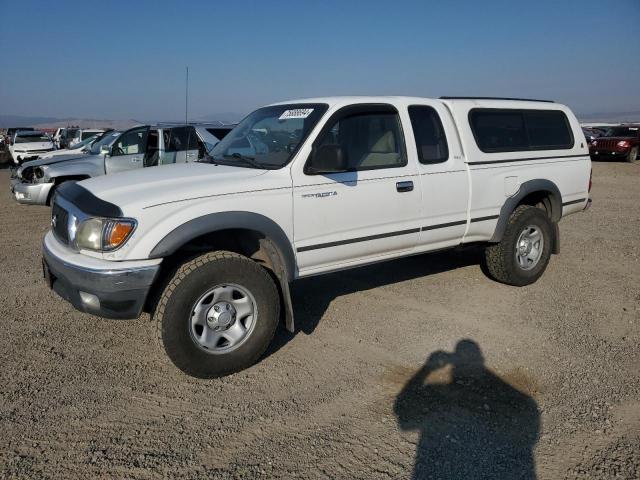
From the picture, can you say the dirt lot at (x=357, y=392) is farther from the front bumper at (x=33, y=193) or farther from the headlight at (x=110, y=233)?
the front bumper at (x=33, y=193)

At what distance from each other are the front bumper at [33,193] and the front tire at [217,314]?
7.07 metres

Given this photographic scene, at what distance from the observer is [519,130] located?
5418 mm

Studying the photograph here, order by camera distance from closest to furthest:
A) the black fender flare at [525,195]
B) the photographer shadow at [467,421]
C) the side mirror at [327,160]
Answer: the photographer shadow at [467,421]
the side mirror at [327,160]
the black fender flare at [525,195]

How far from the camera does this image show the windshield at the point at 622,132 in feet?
80.7

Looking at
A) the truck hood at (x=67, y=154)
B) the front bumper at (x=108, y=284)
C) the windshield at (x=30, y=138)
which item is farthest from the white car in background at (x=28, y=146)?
the front bumper at (x=108, y=284)

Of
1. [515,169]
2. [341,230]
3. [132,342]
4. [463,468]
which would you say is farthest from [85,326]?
[515,169]

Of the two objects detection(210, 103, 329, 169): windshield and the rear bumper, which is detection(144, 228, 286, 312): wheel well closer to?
detection(210, 103, 329, 169): windshield

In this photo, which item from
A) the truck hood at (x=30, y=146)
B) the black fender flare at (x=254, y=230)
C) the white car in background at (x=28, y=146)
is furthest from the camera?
the truck hood at (x=30, y=146)

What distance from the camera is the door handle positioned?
4.28 m

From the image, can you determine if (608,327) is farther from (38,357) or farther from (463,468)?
(38,357)

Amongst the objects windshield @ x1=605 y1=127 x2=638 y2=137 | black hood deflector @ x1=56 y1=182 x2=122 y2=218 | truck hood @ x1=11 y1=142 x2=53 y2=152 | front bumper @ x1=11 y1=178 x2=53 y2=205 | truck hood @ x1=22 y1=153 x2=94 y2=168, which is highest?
windshield @ x1=605 y1=127 x2=638 y2=137

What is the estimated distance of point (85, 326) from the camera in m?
4.39

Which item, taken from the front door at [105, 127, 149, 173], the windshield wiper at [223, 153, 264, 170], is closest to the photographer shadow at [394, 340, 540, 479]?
the windshield wiper at [223, 153, 264, 170]

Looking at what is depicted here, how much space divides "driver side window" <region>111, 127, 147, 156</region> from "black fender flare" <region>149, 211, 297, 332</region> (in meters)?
7.32
